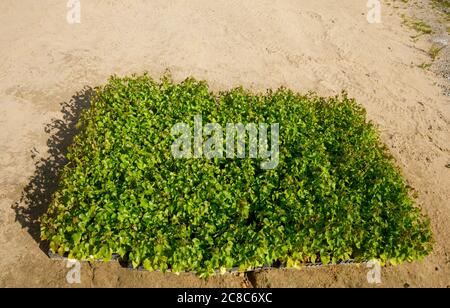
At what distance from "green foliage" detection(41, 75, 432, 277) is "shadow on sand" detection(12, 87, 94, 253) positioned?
0.75 meters

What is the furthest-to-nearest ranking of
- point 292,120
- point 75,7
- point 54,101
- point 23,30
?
point 75,7 < point 23,30 < point 54,101 < point 292,120

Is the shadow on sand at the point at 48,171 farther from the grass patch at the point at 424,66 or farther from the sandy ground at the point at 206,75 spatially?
the grass patch at the point at 424,66

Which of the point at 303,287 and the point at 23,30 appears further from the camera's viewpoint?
the point at 23,30

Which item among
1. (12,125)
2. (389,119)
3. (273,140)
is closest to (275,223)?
(273,140)

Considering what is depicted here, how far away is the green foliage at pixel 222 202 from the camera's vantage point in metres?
6.55

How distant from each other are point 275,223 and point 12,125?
7.68 metres

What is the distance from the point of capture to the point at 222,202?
710 centimetres

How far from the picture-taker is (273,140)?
843 cm

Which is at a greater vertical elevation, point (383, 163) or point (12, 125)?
point (12, 125)

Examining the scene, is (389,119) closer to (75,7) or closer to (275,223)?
(275,223)
